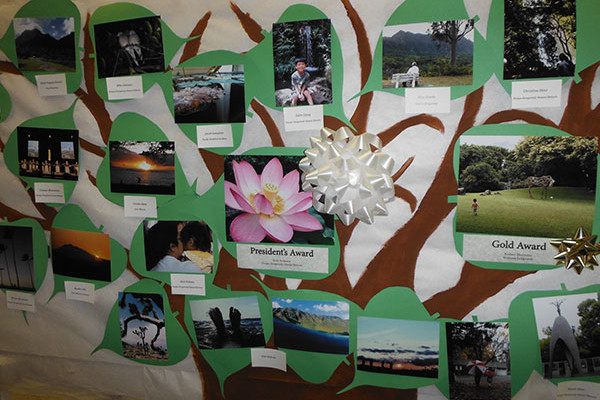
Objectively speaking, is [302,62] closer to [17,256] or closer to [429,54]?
[429,54]

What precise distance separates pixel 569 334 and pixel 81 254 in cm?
167

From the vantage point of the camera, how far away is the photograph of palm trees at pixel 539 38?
1.22 metres

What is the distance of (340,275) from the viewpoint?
4.75 feet

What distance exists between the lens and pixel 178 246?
154 cm

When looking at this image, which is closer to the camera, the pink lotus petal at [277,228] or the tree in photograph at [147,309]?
the pink lotus petal at [277,228]

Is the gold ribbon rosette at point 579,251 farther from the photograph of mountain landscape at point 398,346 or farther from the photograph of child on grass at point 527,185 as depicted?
the photograph of mountain landscape at point 398,346

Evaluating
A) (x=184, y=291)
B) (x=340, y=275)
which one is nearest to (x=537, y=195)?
(x=340, y=275)

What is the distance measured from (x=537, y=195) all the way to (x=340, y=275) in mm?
639
